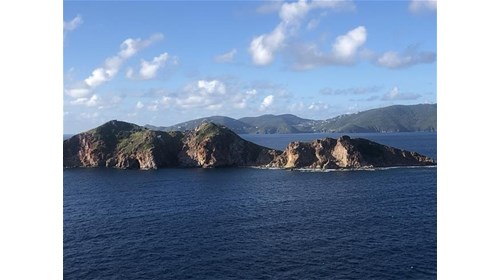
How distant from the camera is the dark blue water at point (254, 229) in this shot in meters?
68.5

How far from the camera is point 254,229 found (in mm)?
91812

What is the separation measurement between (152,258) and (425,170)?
14032cm

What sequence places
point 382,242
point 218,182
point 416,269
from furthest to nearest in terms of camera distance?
point 218,182 < point 382,242 < point 416,269

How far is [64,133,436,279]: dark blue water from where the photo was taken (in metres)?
68.5

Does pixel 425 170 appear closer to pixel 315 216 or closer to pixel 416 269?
pixel 315 216

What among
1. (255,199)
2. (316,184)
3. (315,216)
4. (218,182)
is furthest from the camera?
(218,182)

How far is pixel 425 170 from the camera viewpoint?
176 metres

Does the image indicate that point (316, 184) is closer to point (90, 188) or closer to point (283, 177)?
point (283, 177)

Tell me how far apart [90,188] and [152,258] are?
8959cm

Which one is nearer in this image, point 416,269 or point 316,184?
point 416,269

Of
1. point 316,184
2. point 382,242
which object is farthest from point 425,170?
point 382,242

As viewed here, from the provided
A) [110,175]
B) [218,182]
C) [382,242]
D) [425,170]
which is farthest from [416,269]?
[110,175]
